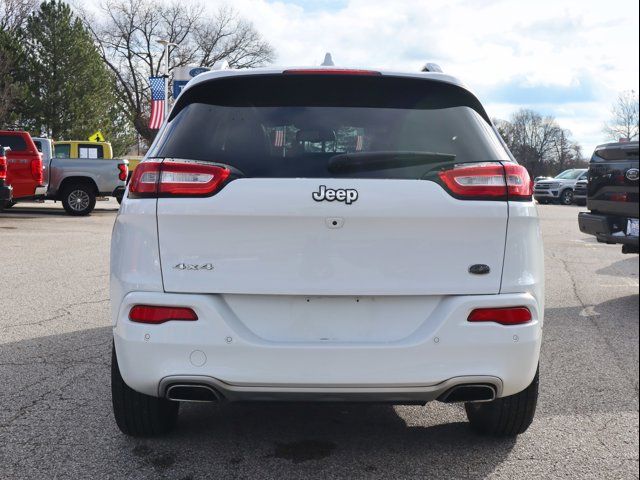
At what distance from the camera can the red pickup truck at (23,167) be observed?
16.6 meters

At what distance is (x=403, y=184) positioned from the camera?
2857mm

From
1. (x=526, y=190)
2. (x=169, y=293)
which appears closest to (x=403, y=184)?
(x=526, y=190)

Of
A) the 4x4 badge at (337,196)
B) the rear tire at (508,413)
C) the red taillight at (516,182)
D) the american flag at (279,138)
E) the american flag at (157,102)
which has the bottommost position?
the rear tire at (508,413)

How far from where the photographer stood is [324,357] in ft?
9.18

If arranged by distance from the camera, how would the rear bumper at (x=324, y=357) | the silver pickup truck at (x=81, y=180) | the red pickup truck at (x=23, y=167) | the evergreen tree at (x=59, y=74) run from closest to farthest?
the rear bumper at (x=324, y=357)
the red pickup truck at (x=23, y=167)
the silver pickup truck at (x=81, y=180)
the evergreen tree at (x=59, y=74)

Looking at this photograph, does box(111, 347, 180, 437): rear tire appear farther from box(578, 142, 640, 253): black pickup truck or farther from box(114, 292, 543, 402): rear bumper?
box(578, 142, 640, 253): black pickup truck

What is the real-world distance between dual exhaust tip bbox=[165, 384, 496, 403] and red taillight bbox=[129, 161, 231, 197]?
824mm

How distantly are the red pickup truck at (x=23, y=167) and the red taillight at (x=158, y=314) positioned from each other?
1511 centimetres

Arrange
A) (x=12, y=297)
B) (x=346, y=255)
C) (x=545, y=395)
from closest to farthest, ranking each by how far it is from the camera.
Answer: (x=346, y=255), (x=545, y=395), (x=12, y=297)

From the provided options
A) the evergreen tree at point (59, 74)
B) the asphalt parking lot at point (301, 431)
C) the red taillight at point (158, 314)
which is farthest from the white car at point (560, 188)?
the red taillight at point (158, 314)

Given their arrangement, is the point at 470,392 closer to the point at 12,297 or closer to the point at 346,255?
the point at 346,255

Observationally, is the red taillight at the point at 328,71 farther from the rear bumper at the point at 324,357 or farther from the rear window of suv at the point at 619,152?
the rear window of suv at the point at 619,152

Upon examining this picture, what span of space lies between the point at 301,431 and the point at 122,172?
15.2 metres

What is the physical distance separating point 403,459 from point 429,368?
2.21ft
